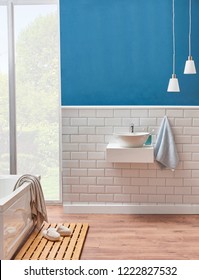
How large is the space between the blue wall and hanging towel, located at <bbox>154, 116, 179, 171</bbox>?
13.6 inches

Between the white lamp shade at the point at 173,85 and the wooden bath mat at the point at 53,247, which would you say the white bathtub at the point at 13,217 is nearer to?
the wooden bath mat at the point at 53,247

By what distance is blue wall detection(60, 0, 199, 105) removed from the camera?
23.1 feet

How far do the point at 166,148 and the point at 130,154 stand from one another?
594mm

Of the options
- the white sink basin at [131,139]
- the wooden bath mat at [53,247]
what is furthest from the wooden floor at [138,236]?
the white sink basin at [131,139]

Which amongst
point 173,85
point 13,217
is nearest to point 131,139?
point 173,85

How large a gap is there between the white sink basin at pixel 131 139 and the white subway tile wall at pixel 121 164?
37 cm

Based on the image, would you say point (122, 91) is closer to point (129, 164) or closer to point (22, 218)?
point (129, 164)

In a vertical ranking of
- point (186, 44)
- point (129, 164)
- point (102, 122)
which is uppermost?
point (186, 44)

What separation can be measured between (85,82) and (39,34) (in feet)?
3.45

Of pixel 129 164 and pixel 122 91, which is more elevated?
pixel 122 91

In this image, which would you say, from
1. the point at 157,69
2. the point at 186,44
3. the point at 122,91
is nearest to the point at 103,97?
the point at 122,91

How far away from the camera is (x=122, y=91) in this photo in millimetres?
7141

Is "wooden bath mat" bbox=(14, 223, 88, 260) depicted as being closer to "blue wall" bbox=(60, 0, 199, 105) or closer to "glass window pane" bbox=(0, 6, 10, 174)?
"glass window pane" bbox=(0, 6, 10, 174)

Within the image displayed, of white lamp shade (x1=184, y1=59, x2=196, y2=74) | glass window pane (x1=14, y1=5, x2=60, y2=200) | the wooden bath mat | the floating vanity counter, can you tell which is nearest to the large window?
glass window pane (x1=14, y1=5, x2=60, y2=200)
